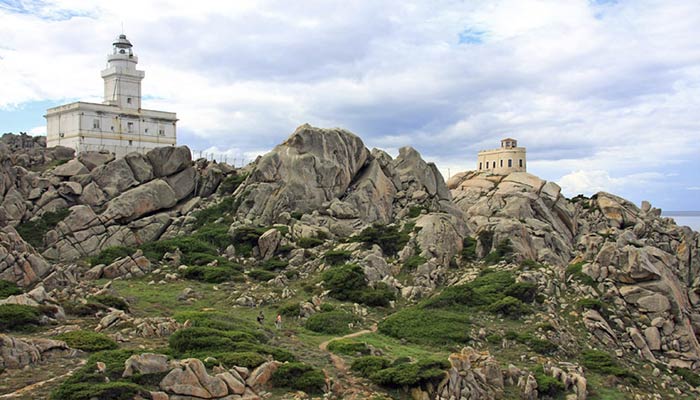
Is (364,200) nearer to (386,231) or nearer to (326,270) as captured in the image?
(386,231)

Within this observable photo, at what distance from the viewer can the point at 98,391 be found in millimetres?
27578

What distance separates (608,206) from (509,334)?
52.7 meters

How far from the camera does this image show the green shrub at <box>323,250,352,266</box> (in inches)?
2383

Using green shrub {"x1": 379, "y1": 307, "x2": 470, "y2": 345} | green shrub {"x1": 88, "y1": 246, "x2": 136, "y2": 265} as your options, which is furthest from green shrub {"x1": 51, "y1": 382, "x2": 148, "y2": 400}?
green shrub {"x1": 88, "y1": 246, "x2": 136, "y2": 265}

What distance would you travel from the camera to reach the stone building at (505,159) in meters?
120

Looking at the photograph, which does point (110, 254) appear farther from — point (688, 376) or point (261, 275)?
point (688, 376)

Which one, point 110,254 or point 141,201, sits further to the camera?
point 141,201

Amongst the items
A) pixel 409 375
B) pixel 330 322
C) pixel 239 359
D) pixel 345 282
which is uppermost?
pixel 345 282

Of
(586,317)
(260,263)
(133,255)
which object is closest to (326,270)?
(260,263)

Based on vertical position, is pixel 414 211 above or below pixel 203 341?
above

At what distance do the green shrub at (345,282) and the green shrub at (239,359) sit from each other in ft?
65.1

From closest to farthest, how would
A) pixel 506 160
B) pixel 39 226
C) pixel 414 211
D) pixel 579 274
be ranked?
pixel 579 274
pixel 39 226
pixel 414 211
pixel 506 160

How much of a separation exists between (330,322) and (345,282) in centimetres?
801

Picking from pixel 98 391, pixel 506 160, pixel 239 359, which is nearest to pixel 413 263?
pixel 239 359
